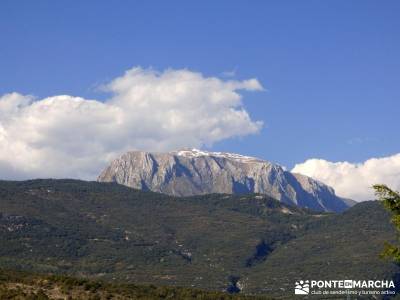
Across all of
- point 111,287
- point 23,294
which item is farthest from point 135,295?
point 23,294

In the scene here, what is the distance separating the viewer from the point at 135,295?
106 m

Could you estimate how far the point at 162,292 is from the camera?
120 meters

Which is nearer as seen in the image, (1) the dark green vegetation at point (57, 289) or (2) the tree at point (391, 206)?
(2) the tree at point (391, 206)

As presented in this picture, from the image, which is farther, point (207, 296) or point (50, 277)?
point (207, 296)

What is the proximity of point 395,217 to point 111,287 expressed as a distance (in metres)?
59.2

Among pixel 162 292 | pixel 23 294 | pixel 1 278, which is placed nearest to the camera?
pixel 23 294

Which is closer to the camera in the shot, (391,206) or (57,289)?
(391,206)

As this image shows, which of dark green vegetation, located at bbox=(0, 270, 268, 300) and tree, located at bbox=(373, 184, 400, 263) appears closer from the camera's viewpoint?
tree, located at bbox=(373, 184, 400, 263)

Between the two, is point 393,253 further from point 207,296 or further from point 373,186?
point 207,296

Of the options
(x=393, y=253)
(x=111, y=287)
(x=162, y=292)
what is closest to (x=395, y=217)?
(x=393, y=253)

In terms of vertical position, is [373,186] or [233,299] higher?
[373,186]

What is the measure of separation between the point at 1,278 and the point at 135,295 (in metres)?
18.5

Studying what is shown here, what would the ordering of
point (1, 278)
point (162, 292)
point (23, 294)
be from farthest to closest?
point (162, 292), point (1, 278), point (23, 294)

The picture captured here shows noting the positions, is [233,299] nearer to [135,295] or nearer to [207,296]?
[207,296]
